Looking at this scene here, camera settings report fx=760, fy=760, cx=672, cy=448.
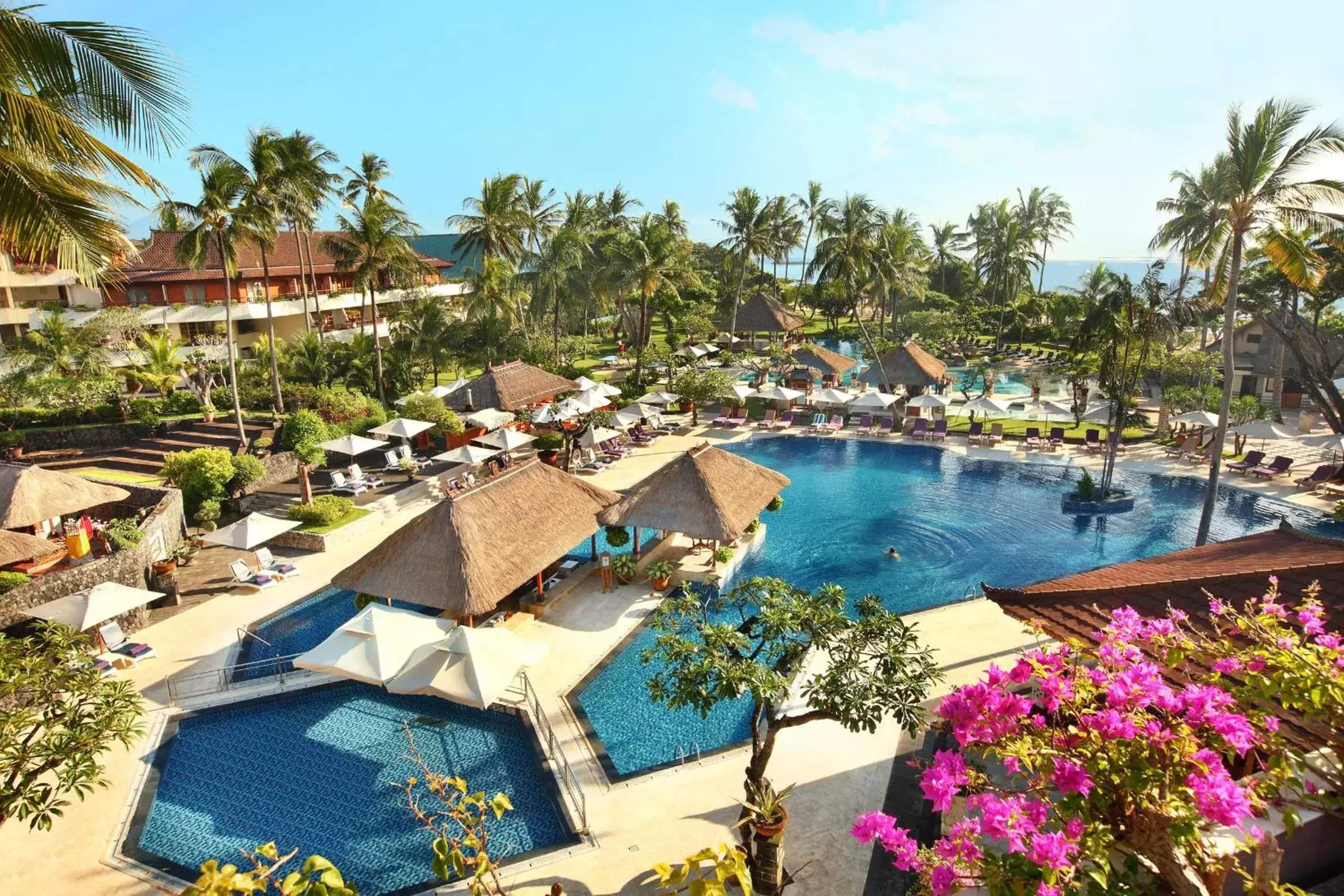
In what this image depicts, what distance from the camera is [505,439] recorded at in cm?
2466

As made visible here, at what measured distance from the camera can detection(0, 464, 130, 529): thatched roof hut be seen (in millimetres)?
16641

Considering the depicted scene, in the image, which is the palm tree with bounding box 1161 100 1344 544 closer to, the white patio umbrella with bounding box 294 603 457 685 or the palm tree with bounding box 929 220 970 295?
the white patio umbrella with bounding box 294 603 457 685

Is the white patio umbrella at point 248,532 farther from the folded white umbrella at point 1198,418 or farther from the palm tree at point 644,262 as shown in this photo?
the folded white umbrella at point 1198,418

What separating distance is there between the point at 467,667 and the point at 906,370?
1093 inches

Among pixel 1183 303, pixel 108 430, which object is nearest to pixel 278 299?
pixel 108 430

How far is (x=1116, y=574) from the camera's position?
11102mm

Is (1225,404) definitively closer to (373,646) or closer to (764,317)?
(373,646)

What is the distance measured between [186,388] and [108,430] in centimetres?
499

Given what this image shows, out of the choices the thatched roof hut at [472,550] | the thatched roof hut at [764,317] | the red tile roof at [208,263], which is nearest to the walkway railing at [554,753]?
the thatched roof hut at [472,550]

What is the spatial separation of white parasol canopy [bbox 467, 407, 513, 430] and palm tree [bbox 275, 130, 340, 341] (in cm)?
966

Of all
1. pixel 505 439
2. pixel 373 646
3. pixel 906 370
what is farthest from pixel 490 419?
pixel 906 370

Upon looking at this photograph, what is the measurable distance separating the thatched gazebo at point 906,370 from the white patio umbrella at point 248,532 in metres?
25.6

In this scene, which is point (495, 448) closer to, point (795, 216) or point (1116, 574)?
point (1116, 574)

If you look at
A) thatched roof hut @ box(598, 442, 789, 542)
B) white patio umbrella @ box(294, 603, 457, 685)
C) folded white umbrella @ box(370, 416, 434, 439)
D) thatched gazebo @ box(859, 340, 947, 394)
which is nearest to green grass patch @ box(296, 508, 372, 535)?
folded white umbrella @ box(370, 416, 434, 439)
